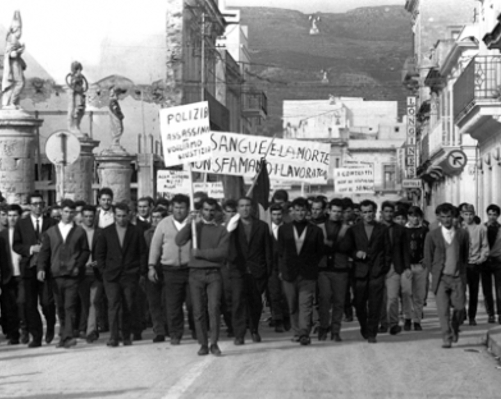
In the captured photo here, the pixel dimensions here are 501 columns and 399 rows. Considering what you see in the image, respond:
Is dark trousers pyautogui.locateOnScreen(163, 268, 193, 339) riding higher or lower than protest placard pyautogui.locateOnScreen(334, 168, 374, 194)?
lower

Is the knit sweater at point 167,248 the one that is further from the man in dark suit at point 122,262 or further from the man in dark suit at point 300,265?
the man in dark suit at point 300,265

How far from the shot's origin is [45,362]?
47.2 feet

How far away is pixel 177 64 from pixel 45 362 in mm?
38921

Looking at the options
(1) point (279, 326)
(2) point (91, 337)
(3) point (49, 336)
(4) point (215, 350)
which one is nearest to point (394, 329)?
(1) point (279, 326)

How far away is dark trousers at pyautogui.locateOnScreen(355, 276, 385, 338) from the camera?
16.8 m

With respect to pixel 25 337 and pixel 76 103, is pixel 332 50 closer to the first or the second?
pixel 76 103

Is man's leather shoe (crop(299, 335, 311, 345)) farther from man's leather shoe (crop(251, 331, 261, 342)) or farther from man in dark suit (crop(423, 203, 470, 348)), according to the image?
man in dark suit (crop(423, 203, 470, 348))

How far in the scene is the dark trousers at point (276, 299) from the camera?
734 inches

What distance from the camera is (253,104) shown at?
83.0 metres

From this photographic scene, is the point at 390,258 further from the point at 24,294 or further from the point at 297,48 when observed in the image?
the point at 297,48

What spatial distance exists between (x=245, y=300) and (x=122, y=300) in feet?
4.90

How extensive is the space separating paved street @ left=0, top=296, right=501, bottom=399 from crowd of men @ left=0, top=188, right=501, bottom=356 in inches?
15.0

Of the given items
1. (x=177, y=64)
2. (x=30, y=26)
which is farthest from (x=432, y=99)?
(x=30, y=26)

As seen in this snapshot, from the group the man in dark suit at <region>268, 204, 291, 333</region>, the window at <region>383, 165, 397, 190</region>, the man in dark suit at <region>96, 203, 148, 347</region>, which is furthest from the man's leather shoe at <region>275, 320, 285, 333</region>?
the window at <region>383, 165, 397, 190</region>
